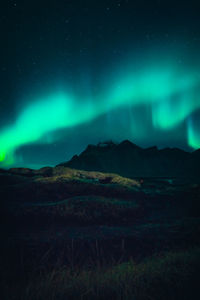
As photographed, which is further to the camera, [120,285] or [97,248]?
[97,248]

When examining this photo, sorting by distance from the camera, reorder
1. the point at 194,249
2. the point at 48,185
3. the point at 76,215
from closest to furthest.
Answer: the point at 194,249 → the point at 76,215 → the point at 48,185

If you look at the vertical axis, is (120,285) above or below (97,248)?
above

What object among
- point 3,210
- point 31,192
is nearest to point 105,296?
point 3,210

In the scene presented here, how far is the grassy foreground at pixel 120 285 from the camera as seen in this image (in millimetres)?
4145

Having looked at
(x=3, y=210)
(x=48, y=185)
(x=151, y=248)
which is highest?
(x=48, y=185)

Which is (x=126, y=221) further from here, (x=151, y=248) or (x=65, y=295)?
(x=65, y=295)

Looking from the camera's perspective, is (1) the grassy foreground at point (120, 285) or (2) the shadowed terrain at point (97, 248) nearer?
(1) the grassy foreground at point (120, 285)

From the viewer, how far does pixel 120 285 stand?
4430 mm

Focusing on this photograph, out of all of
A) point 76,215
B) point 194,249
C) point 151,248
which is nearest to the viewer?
point 194,249

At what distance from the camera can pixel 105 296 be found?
425 centimetres

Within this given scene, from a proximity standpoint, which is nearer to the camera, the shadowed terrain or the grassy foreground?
the grassy foreground

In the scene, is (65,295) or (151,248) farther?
(151,248)

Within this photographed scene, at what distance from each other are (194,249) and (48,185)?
15131 millimetres

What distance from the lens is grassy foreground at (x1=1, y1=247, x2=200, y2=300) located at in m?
4.14
